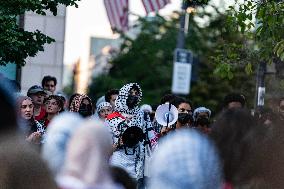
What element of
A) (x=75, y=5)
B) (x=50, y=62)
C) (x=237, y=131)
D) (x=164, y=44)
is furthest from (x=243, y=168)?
(x=164, y=44)

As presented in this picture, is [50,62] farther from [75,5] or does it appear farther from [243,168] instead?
[243,168]

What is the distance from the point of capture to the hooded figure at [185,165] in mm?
4676

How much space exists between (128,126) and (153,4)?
9500 mm

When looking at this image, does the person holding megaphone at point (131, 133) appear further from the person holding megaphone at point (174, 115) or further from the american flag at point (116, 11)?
the american flag at point (116, 11)

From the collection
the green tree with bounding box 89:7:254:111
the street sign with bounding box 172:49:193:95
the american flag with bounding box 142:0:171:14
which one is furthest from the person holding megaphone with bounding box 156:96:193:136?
the green tree with bounding box 89:7:254:111

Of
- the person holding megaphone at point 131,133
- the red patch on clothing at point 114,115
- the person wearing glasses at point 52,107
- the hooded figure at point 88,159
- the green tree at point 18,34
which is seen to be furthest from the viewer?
the green tree at point 18,34

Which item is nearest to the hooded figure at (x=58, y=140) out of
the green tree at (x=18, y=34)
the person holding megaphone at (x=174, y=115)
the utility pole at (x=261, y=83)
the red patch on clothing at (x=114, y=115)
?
the person holding megaphone at (x=174, y=115)

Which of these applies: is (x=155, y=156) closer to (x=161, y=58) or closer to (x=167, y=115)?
(x=167, y=115)

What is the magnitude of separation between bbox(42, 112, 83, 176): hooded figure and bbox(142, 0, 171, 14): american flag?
15019mm

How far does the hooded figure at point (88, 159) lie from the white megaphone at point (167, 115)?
6.43m

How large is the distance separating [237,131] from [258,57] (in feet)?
31.1

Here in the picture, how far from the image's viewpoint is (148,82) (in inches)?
1975

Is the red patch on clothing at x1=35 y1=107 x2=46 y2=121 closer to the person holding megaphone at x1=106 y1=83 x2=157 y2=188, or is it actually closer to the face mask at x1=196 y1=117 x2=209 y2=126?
the person holding megaphone at x1=106 y1=83 x2=157 y2=188

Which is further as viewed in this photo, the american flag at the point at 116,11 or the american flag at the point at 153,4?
the american flag at the point at 116,11
